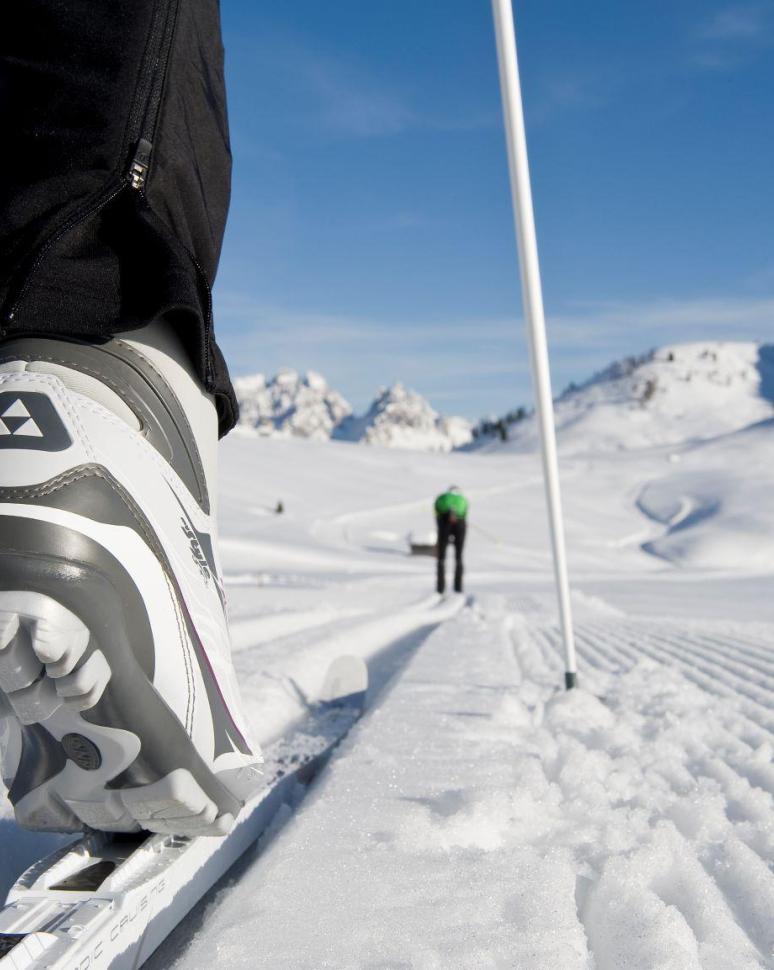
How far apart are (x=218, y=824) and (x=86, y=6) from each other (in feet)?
3.06

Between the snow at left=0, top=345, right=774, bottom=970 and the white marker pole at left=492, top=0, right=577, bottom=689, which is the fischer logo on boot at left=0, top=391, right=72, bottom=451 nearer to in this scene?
the snow at left=0, top=345, right=774, bottom=970

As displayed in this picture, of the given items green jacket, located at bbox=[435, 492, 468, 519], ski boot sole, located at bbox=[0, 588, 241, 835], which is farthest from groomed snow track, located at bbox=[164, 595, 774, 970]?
green jacket, located at bbox=[435, 492, 468, 519]

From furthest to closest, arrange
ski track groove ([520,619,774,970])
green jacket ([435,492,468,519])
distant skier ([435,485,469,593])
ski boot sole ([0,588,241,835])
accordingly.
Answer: green jacket ([435,492,468,519]) < distant skier ([435,485,469,593]) < ski track groove ([520,619,774,970]) < ski boot sole ([0,588,241,835])

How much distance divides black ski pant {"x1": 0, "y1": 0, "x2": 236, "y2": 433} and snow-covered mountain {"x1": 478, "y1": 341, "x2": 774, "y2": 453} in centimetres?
7074

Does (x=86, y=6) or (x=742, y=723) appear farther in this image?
(x=742, y=723)

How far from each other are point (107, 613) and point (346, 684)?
5.15 feet

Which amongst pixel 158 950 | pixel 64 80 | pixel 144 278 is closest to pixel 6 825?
pixel 158 950

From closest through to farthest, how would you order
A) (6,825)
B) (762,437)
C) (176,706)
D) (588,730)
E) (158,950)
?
(176,706) < (158,950) < (6,825) < (588,730) < (762,437)

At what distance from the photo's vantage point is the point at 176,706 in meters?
0.80

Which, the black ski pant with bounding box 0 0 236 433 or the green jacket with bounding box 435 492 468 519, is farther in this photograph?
the green jacket with bounding box 435 492 468 519

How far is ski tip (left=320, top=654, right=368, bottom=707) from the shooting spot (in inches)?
87.3

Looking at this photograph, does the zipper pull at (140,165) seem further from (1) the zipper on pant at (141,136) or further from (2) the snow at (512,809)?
(2) the snow at (512,809)

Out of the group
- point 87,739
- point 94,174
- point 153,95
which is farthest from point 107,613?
point 153,95

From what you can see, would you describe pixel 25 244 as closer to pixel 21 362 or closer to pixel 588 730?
pixel 21 362
